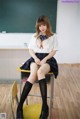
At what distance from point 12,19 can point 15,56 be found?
1.94 metres

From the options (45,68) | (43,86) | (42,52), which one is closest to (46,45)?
(42,52)

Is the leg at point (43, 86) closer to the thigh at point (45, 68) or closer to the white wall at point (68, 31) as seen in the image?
the thigh at point (45, 68)

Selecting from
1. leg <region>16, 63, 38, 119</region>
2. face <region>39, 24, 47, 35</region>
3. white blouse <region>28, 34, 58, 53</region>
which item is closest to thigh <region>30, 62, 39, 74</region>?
leg <region>16, 63, 38, 119</region>

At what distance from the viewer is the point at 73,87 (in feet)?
14.7

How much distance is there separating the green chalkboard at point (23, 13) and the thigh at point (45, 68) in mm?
3400

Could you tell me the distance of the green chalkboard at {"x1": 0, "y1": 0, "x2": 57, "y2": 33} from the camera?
5.94m

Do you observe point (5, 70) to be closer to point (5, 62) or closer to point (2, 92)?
point (5, 62)

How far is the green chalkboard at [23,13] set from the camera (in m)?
5.94

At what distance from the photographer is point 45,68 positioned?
2.79 meters

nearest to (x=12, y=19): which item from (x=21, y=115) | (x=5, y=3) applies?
(x=5, y=3)

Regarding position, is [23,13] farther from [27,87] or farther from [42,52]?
[27,87]

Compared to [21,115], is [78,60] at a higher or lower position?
lower

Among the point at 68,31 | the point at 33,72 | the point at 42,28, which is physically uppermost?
the point at 42,28

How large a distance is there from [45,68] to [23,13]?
3.52 m
